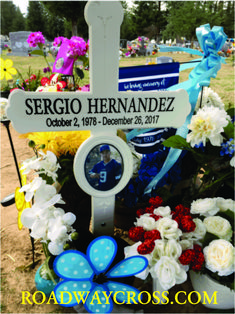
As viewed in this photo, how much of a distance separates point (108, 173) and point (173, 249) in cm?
38

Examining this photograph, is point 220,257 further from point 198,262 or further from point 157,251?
point 157,251

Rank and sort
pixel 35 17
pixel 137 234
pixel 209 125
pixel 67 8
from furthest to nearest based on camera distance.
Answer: pixel 35 17 < pixel 67 8 < pixel 209 125 < pixel 137 234

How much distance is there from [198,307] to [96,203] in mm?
656

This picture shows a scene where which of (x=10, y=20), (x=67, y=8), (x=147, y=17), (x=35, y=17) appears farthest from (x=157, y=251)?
(x=10, y=20)

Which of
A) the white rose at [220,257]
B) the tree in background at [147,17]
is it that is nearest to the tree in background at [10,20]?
the tree in background at [147,17]

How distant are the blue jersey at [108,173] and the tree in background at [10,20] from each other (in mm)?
30395

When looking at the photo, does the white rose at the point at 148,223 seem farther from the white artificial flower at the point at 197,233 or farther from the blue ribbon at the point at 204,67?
the blue ribbon at the point at 204,67

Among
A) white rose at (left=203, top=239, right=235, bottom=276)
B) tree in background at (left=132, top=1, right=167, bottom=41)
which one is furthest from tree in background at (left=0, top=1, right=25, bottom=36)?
white rose at (left=203, top=239, right=235, bottom=276)

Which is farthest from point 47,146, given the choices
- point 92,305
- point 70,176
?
point 92,305

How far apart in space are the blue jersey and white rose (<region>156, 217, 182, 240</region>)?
0.82ft

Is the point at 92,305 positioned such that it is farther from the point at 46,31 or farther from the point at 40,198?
the point at 46,31

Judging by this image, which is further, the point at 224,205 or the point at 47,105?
the point at 224,205

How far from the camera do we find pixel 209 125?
1071 millimetres

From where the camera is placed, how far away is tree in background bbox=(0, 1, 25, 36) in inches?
1033
